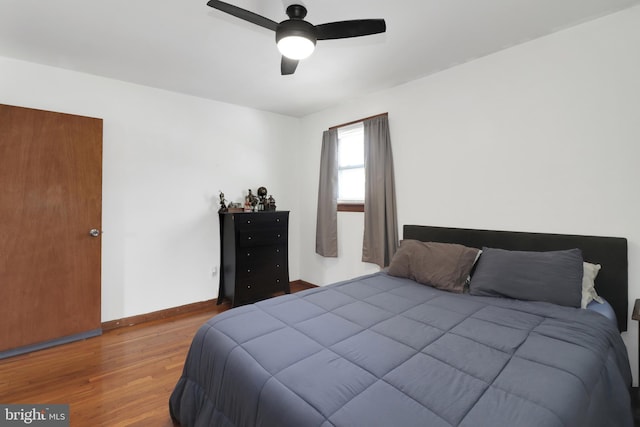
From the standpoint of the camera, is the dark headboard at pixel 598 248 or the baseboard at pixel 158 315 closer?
the dark headboard at pixel 598 248

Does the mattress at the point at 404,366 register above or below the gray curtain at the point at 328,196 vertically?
below

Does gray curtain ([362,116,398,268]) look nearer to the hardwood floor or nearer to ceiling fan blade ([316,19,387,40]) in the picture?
ceiling fan blade ([316,19,387,40])

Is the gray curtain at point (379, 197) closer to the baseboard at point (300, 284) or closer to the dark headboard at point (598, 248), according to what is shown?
the dark headboard at point (598, 248)

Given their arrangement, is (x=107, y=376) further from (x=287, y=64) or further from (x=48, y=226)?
(x=287, y=64)

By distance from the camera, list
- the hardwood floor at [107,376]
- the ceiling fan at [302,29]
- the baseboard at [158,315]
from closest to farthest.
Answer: the ceiling fan at [302,29] < the hardwood floor at [107,376] < the baseboard at [158,315]

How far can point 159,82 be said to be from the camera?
3021mm

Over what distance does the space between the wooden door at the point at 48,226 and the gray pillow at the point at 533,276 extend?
3.40m

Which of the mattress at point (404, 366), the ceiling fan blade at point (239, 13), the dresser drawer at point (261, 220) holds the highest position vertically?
the ceiling fan blade at point (239, 13)

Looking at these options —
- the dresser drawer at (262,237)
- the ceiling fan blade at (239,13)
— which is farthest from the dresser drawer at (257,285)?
the ceiling fan blade at (239,13)

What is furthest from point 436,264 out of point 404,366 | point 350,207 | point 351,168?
point 351,168

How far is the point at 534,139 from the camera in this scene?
7.41ft

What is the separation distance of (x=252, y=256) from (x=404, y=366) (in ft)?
8.47

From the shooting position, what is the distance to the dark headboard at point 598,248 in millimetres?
1901

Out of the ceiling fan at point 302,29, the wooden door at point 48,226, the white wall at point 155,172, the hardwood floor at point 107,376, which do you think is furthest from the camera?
the white wall at point 155,172
